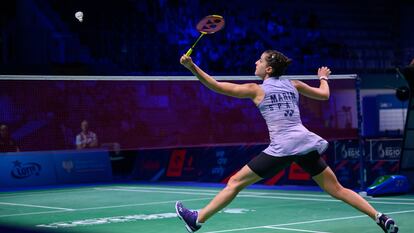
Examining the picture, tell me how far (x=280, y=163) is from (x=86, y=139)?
740 cm

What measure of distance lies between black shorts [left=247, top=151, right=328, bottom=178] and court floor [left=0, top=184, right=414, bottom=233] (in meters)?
1.59

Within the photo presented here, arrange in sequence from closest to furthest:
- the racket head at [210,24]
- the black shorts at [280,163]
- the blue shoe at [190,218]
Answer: the black shorts at [280,163]
the blue shoe at [190,218]
the racket head at [210,24]

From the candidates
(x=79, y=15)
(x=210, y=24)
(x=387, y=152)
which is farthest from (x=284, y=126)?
(x=79, y=15)

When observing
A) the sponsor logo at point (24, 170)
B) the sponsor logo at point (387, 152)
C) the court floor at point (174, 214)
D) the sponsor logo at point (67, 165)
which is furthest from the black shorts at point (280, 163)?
the sponsor logo at point (67, 165)

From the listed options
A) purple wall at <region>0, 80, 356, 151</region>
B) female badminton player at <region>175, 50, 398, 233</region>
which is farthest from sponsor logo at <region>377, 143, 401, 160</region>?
female badminton player at <region>175, 50, 398, 233</region>

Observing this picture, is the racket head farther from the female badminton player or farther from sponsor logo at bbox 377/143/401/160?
sponsor logo at bbox 377/143/401/160

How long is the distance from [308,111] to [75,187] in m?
6.46

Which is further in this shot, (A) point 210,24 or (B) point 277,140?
(A) point 210,24

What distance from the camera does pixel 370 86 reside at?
97.4ft

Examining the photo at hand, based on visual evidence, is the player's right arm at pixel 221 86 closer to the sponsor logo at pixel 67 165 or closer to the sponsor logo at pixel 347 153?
the sponsor logo at pixel 347 153

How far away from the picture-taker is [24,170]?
19.0 metres

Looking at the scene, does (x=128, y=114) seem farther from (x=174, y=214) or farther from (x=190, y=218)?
(x=190, y=218)

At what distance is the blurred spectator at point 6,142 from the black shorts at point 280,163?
6.14 metres

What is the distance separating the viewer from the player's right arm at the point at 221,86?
23.6 feet
